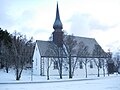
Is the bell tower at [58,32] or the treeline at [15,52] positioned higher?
the bell tower at [58,32]

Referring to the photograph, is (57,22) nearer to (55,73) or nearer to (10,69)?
(55,73)

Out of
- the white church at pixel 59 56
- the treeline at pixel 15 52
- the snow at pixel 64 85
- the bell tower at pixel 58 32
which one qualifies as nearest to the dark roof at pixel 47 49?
the white church at pixel 59 56

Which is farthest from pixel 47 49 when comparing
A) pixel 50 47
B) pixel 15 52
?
pixel 15 52

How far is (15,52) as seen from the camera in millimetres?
39156

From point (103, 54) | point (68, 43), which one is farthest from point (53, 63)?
point (103, 54)

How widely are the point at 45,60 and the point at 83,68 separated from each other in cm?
1177

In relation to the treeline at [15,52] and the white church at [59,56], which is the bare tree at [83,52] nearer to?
the white church at [59,56]

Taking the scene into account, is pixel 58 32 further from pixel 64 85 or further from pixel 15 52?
pixel 64 85

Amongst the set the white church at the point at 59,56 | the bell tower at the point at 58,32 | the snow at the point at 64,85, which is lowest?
the snow at the point at 64,85

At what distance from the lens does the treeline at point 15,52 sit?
38.8 metres

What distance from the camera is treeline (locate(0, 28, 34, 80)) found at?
38844 mm

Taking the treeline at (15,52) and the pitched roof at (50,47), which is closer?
the treeline at (15,52)

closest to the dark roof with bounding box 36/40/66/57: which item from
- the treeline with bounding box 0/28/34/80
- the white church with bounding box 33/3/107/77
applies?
the white church with bounding box 33/3/107/77

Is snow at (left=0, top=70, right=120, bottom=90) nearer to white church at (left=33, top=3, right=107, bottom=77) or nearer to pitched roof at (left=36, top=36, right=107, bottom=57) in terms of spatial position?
white church at (left=33, top=3, right=107, bottom=77)
